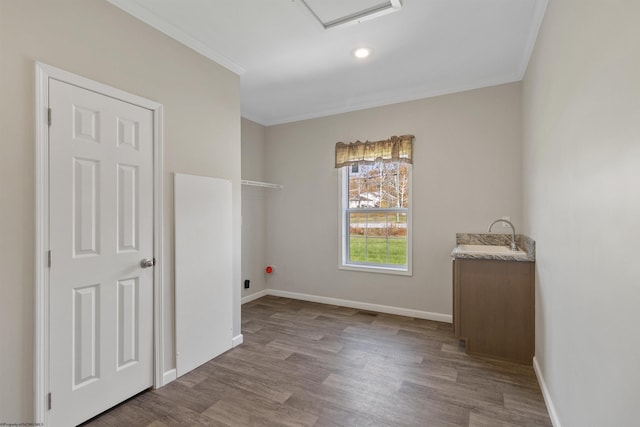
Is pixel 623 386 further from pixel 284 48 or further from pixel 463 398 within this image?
pixel 284 48

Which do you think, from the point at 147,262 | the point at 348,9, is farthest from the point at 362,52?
the point at 147,262

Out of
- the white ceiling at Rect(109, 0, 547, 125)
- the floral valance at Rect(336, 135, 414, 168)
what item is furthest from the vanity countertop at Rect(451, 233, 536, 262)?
the white ceiling at Rect(109, 0, 547, 125)

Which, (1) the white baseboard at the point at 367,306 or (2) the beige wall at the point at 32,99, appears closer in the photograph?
(2) the beige wall at the point at 32,99

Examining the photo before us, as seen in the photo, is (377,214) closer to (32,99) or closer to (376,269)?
(376,269)

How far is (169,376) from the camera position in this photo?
2.37 meters

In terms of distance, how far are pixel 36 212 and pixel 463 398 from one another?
9.71ft

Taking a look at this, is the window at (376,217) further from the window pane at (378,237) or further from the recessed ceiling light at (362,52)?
the recessed ceiling light at (362,52)

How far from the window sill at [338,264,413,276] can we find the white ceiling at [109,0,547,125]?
2.20 m

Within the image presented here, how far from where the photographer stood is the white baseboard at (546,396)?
1846 mm

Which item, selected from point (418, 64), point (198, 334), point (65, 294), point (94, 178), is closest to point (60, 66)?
point (94, 178)

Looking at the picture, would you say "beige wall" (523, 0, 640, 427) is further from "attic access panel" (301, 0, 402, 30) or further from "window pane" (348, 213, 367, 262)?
"window pane" (348, 213, 367, 262)

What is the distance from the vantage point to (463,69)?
10.3ft

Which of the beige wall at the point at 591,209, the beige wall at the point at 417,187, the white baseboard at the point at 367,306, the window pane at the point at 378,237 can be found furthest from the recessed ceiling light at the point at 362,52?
the white baseboard at the point at 367,306

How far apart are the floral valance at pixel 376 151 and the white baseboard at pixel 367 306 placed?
6.23 feet
